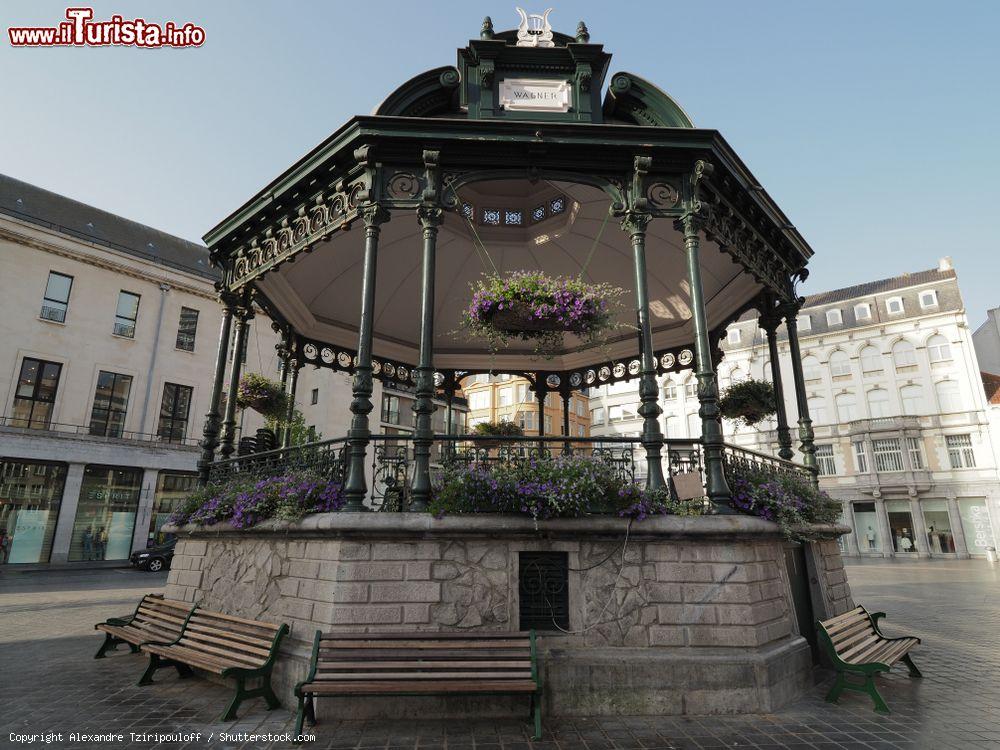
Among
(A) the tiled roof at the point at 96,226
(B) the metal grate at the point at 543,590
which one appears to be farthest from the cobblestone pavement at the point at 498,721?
(A) the tiled roof at the point at 96,226

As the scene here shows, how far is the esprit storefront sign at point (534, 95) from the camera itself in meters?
7.74

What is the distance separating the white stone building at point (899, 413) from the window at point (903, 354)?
7cm

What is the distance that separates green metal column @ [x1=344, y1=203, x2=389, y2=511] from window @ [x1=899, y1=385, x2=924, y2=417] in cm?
4309

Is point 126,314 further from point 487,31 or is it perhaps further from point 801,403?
point 801,403

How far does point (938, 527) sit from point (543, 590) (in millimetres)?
41635

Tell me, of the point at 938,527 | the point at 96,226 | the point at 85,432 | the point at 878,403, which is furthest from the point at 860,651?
the point at 878,403

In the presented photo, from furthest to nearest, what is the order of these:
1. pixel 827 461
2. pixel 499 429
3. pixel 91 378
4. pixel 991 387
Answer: pixel 827 461, pixel 991 387, pixel 91 378, pixel 499 429

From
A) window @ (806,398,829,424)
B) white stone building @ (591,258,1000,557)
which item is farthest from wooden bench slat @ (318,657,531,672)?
window @ (806,398,829,424)

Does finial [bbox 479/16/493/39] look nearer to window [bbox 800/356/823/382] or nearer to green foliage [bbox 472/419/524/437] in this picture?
green foliage [bbox 472/419/524/437]

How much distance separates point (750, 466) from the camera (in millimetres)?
7508

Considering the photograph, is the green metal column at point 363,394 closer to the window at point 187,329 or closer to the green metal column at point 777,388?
the green metal column at point 777,388

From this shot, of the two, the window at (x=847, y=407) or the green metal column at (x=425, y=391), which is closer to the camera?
the green metal column at (x=425, y=391)

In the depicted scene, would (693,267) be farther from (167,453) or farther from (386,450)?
(167,453)

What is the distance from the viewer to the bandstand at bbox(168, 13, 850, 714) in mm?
5781
